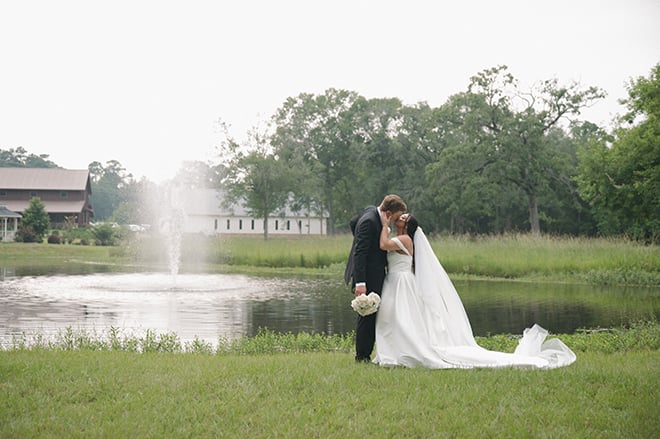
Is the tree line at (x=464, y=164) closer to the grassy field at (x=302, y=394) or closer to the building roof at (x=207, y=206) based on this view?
the building roof at (x=207, y=206)

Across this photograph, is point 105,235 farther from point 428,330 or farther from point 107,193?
point 107,193

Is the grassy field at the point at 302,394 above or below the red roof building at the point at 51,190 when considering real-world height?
below

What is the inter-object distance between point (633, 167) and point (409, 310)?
83.7ft

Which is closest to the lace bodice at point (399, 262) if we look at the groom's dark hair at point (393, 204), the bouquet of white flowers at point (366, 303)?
the groom's dark hair at point (393, 204)

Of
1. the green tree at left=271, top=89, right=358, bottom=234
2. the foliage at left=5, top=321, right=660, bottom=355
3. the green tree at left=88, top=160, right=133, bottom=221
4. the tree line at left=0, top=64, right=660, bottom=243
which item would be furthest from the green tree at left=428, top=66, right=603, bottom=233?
the green tree at left=88, top=160, right=133, bottom=221

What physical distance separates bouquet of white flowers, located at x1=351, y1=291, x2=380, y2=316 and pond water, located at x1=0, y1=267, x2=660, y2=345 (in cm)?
436

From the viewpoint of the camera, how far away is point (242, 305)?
1688cm

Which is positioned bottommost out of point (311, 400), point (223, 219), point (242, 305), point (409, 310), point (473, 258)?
point (242, 305)

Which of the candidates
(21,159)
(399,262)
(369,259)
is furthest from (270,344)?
(21,159)

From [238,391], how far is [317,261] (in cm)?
2498

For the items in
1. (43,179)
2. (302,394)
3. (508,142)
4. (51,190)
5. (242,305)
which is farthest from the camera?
(43,179)

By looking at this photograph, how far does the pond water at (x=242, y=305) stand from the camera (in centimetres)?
1321

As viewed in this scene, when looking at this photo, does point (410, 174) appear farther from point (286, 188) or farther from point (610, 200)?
point (610, 200)

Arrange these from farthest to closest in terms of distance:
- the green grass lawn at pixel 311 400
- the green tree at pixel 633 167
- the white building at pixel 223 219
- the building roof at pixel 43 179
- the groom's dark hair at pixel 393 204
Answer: the white building at pixel 223 219
the building roof at pixel 43 179
the green tree at pixel 633 167
the groom's dark hair at pixel 393 204
the green grass lawn at pixel 311 400
